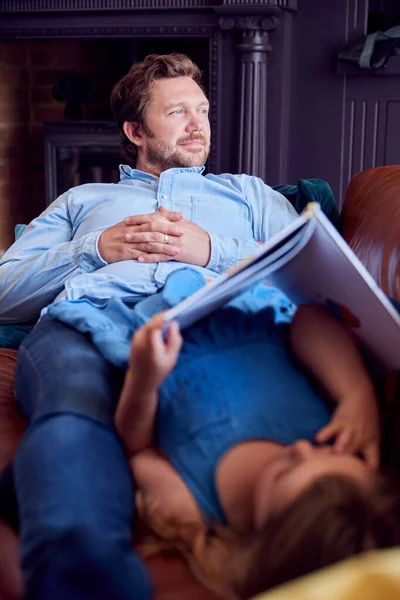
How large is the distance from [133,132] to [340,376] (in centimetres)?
102

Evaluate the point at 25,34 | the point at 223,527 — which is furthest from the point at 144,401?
the point at 25,34

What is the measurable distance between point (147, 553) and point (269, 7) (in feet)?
7.76

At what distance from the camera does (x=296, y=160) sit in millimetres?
3049

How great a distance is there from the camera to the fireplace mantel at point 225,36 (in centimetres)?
288

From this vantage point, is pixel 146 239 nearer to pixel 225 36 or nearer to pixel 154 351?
pixel 154 351

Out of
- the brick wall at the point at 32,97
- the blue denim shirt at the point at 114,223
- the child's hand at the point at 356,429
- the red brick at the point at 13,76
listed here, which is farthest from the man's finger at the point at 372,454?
the red brick at the point at 13,76

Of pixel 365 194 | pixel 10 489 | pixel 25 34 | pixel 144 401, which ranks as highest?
pixel 25 34

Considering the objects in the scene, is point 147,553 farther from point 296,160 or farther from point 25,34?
point 25,34

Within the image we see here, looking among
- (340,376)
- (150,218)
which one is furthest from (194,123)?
(340,376)

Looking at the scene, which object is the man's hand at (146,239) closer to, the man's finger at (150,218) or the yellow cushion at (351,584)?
the man's finger at (150,218)

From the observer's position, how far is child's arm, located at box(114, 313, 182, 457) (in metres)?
0.90

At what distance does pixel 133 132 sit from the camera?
184cm

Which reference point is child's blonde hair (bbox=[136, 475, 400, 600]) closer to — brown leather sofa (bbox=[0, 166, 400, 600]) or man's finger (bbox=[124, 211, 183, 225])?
brown leather sofa (bbox=[0, 166, 400, 600])

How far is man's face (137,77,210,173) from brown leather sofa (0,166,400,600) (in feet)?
1.13
